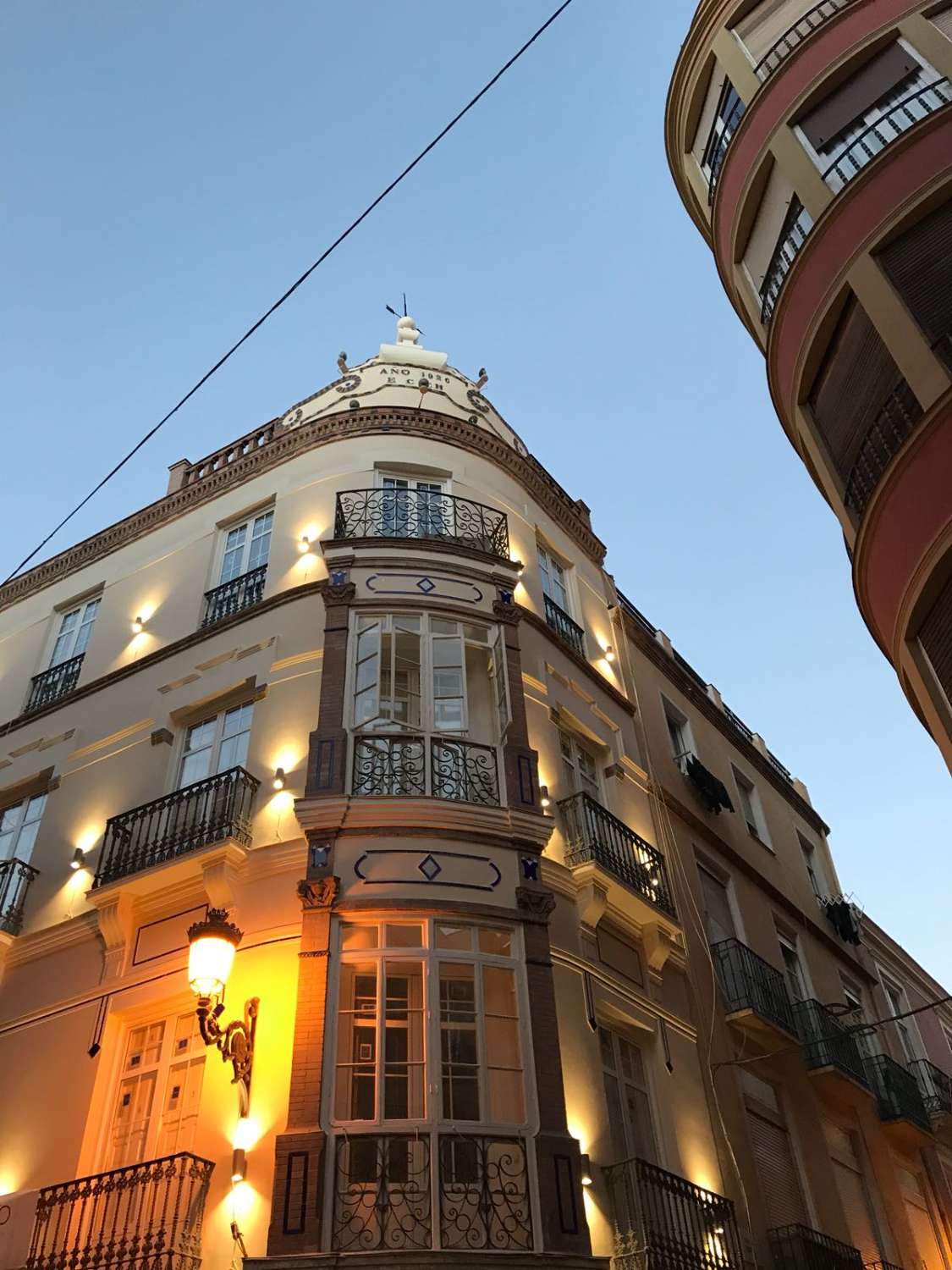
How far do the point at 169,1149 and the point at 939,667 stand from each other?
9250 millimetres

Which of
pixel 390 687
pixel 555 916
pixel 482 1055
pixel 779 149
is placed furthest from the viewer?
pixel 779 149

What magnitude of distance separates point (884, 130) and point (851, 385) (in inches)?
134

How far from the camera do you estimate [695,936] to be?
15695mm

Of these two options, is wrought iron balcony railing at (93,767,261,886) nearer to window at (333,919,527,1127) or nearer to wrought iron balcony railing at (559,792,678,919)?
window at (333,919,527,1127)

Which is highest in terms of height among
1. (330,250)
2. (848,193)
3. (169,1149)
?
(848,193)

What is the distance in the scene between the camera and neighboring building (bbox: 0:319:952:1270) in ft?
32.9

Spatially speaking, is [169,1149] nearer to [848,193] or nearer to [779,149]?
[848,193]

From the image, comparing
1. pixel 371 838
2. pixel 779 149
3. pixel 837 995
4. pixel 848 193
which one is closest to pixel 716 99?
pixel 779 149

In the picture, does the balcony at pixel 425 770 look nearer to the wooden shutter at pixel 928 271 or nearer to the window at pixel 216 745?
the window at pixel 216 745

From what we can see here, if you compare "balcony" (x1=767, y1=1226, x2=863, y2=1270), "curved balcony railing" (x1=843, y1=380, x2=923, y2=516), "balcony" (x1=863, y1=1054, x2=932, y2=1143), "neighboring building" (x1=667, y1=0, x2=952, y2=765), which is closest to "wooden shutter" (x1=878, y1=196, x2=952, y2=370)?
"neighboring building" (x1=667, y1=0, x2=952, y2=765)

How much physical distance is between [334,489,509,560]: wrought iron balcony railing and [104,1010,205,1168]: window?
273 inches

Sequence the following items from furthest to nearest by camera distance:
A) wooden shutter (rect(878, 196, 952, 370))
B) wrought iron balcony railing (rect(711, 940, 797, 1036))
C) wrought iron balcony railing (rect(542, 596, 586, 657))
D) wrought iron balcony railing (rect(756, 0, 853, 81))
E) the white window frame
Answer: the white window frame → wrought iron balcony railing (rect(542, 596, 586, 657)) → wrought iron balcony railing (rect(711, 940, 797, 1036)) → wrought iron balcony railing (rect(756, 0, 853, 81)) → wooden shutter (rect(878, 196, 952, 370))

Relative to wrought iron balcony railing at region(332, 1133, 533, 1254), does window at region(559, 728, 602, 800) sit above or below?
above

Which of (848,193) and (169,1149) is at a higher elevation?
(848,193)
